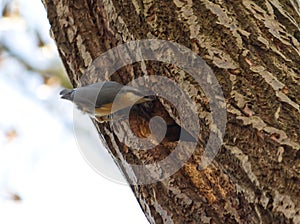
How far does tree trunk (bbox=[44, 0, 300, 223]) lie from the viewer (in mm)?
780

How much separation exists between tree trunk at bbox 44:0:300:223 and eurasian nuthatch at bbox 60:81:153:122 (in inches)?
1.3

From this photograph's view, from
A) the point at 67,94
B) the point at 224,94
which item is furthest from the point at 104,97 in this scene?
the point at 224,94

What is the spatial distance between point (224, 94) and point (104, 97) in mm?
202

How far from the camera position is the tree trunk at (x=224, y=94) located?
2.56 feet

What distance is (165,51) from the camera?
91cm

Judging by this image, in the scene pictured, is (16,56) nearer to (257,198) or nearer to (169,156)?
(169,156)

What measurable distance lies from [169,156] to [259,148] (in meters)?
0.20

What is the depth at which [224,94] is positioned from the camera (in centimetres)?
84

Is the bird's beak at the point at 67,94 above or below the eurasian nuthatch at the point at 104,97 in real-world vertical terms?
above

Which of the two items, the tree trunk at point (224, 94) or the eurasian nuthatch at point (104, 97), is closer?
the tree trunk at point (224, 94)

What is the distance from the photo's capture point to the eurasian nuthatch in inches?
34.8

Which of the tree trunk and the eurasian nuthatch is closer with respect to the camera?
the tree trunk

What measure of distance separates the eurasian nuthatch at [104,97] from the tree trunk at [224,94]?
0.11ft

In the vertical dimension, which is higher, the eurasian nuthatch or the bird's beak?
the bird's beak
